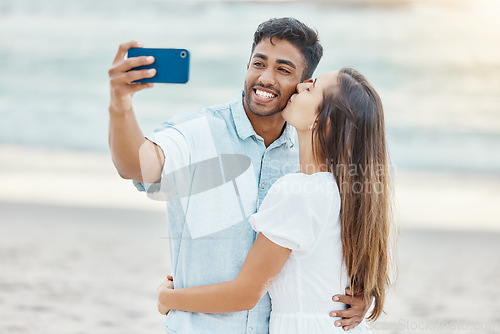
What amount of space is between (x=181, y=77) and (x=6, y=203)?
18.9ft

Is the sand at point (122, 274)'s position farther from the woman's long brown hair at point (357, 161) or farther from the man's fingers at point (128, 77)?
the man's fingers at point (128, 77)

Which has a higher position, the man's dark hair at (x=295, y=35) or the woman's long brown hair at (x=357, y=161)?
the man's dark hair at (x=295, y=35)

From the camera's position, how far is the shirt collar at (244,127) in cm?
250

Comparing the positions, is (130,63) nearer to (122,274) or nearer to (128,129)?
(128,129)

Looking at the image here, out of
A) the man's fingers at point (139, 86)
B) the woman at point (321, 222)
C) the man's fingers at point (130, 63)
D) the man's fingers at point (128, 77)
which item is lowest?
the woman at point (321, 222)

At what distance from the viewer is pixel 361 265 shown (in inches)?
86.7

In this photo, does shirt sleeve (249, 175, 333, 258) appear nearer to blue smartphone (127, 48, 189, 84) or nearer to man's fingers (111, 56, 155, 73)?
blue smartphone (127, 48, 189, 84)

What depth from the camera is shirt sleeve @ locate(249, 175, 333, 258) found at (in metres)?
2.01

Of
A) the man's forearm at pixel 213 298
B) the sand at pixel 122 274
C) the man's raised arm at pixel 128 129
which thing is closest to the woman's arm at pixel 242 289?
the man's forearm at pixel 213 298

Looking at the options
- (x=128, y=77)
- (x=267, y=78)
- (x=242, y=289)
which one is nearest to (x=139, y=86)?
(x=128, y=77)

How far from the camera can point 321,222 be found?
2.06 metres

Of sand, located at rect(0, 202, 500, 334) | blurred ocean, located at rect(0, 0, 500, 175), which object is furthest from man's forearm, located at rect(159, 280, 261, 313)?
blurred ocean, located at rect(0, 0, 500, 175)

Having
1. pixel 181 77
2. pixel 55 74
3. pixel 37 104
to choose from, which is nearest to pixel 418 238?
pixel 181 77

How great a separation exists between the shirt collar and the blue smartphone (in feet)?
2.07
